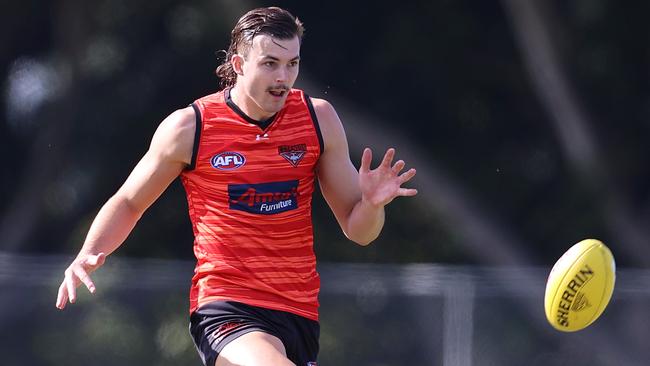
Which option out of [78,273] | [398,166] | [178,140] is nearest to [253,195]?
[178,140]

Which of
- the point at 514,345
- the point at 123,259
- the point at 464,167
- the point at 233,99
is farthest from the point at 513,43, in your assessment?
the point at 233,99

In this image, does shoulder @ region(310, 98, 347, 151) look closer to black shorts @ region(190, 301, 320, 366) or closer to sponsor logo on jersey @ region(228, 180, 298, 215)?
sponsor logo on jersey @ region(228, 180, 298, 215)

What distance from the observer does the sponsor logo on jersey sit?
421 cm

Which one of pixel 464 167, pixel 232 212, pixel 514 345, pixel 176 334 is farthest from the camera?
pixel 464 167

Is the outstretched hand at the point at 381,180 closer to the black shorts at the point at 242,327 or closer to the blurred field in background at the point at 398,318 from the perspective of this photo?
the black shorts at the point at 242,327

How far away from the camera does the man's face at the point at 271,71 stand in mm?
4188

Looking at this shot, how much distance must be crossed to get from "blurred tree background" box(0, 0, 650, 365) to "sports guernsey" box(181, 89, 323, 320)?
3.78 m

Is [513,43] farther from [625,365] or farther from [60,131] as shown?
[60,131]

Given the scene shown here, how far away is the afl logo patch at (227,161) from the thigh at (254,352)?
0.61 m

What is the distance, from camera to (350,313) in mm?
7035

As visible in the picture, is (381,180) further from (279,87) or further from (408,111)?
(408,111)

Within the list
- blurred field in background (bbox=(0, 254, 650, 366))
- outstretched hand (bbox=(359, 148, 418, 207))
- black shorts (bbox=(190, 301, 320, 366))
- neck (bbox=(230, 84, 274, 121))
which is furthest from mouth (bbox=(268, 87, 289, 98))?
blurred field in background (bbox=(0, 254, 650, 366))

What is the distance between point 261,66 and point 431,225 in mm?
4155

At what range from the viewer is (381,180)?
405cm
